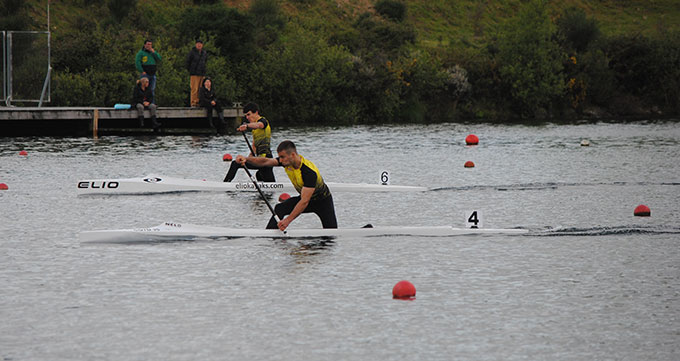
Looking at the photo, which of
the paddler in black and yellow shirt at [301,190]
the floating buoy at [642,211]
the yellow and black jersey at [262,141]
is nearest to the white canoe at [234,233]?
the paddler in black and yellow shirt at [301,190]

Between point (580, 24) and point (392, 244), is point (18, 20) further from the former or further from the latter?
point (392, 244)

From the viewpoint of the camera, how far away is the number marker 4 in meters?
16.5

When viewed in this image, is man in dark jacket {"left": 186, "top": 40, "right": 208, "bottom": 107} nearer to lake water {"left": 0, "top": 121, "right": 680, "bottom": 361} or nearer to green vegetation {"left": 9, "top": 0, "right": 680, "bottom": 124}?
green vegetation {"left": 9, "top": 0, "right": 680, "bottom": 124}

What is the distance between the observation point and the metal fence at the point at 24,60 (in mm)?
37906

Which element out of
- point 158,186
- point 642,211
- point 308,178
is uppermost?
point 308,178

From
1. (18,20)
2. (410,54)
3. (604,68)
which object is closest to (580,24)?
(604,68)

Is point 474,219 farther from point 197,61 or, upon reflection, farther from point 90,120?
point 90,120

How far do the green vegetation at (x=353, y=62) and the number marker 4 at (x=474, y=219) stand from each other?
35565 millimetres

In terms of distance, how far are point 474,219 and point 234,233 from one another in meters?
3.67

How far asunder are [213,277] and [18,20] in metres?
46.4

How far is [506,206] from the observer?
20656 mm

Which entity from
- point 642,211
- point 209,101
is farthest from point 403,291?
point 209,101

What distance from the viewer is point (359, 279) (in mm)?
13109

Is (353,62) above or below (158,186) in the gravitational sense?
below
